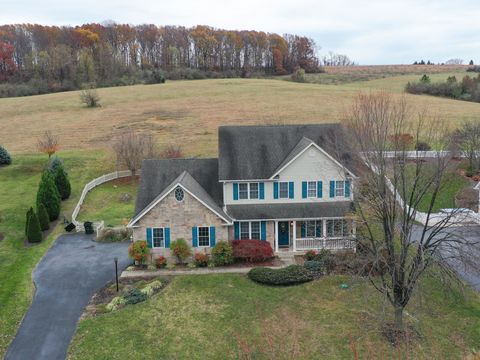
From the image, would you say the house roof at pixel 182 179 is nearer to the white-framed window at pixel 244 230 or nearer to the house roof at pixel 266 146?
the house roof at pixel 266 146

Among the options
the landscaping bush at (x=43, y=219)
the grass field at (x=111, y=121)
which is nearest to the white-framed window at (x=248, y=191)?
the grass field at (x=111, y=121)

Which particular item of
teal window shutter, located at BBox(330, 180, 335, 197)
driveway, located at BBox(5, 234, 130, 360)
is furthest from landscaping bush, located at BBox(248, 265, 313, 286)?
driveway, located at BBox(5, 234, 130, 360)

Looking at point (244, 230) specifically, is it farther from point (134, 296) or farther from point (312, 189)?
point (134, 296)

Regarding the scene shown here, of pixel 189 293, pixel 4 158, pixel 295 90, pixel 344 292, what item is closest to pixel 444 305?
pixel 344 292

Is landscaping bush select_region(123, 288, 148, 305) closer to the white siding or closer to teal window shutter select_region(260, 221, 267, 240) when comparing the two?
the white siding

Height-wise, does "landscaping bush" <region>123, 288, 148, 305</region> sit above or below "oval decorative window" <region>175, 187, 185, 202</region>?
below

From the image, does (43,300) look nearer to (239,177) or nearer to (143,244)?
(143,244)

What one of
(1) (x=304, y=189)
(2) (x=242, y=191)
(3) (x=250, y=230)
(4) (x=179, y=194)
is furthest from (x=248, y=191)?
(4) (x=179, y=194)

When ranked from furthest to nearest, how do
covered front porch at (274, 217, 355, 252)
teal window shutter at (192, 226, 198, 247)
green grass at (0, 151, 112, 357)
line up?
covered front porch at (274, 217, 355, 252), teal window shutter at (192, 226, 198, 247), green grass at (0, 151, 112, 357)
